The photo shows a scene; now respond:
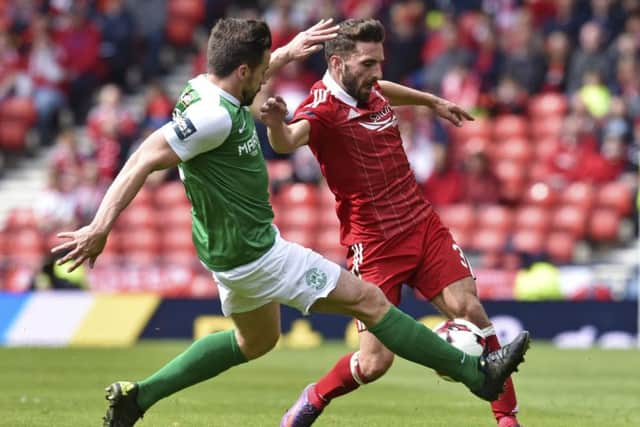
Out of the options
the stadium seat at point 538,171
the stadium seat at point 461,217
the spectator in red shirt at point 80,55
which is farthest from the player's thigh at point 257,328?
the spectator in red shirt at point 80,55

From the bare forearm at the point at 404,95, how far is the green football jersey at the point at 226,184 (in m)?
1.95

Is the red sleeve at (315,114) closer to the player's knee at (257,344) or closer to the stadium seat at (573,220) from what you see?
the player's knee at (257,344)

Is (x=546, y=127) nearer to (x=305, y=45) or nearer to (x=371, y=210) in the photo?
(x=371, y=210)

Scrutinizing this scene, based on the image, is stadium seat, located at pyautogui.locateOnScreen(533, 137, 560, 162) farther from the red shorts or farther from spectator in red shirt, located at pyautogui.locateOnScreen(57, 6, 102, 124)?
the red shorts

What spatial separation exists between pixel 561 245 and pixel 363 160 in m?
10.3

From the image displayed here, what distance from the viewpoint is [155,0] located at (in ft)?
78.5

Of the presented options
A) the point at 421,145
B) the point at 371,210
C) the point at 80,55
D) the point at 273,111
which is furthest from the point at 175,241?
the point at 273,111

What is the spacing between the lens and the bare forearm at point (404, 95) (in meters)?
9.22

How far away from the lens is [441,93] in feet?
67.8

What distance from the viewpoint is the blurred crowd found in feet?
61.9

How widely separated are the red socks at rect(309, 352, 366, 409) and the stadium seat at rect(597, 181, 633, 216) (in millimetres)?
10633

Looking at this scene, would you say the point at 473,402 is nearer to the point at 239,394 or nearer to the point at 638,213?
the point at 239,394

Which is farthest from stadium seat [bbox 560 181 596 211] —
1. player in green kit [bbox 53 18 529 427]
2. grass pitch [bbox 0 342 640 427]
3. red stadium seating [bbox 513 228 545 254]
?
player in green kit [bbox 53 18 529 427]

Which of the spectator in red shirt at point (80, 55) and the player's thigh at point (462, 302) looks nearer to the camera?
the player's thigh at point (462, 302)
